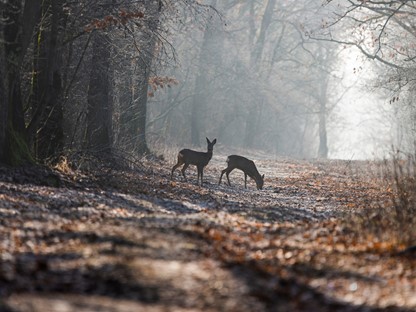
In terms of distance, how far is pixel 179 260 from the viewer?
784 cm

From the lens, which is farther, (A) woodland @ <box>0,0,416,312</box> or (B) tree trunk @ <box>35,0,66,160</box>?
(B) tree trunk @ <box>35,0,66,160</box>

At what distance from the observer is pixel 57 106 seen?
58.7ft

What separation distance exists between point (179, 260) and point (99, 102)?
49.8 feet

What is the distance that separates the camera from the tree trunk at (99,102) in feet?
71.8

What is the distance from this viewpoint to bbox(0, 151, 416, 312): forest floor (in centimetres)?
670

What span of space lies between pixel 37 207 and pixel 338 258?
575 cm

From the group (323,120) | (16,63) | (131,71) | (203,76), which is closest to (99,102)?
(131,71)

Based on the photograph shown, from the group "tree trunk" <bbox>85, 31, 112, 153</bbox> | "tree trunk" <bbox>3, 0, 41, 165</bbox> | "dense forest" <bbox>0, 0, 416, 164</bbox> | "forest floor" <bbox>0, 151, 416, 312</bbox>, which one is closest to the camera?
"forest floor" <bbox>0, 151, 416, 312</bbox>

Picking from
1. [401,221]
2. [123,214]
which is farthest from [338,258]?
[123,214]

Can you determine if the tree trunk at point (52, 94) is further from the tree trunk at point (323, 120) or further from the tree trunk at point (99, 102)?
the tree trunk at point (323, 120)

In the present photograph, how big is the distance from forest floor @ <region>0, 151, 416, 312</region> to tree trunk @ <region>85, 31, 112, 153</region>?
23.8ft

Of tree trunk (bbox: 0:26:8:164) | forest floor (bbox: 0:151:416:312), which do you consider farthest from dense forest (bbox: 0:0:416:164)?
forest floor (bbox: 0:151:416:312)

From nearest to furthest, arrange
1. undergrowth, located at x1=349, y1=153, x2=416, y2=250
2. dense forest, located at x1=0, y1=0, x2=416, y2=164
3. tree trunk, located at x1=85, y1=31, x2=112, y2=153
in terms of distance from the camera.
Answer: undergrowth, located at x1=349, y1=153, x2=416, y2=250 → dense forest, located at x1=0, y1=0, x2=416, y2=164 → tree trunk, located at x1=85, y1=31, x2=112, y2=153

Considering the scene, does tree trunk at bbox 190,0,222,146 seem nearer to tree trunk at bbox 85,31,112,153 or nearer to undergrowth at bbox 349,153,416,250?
tree trunk at bbox 85,31,112,153
